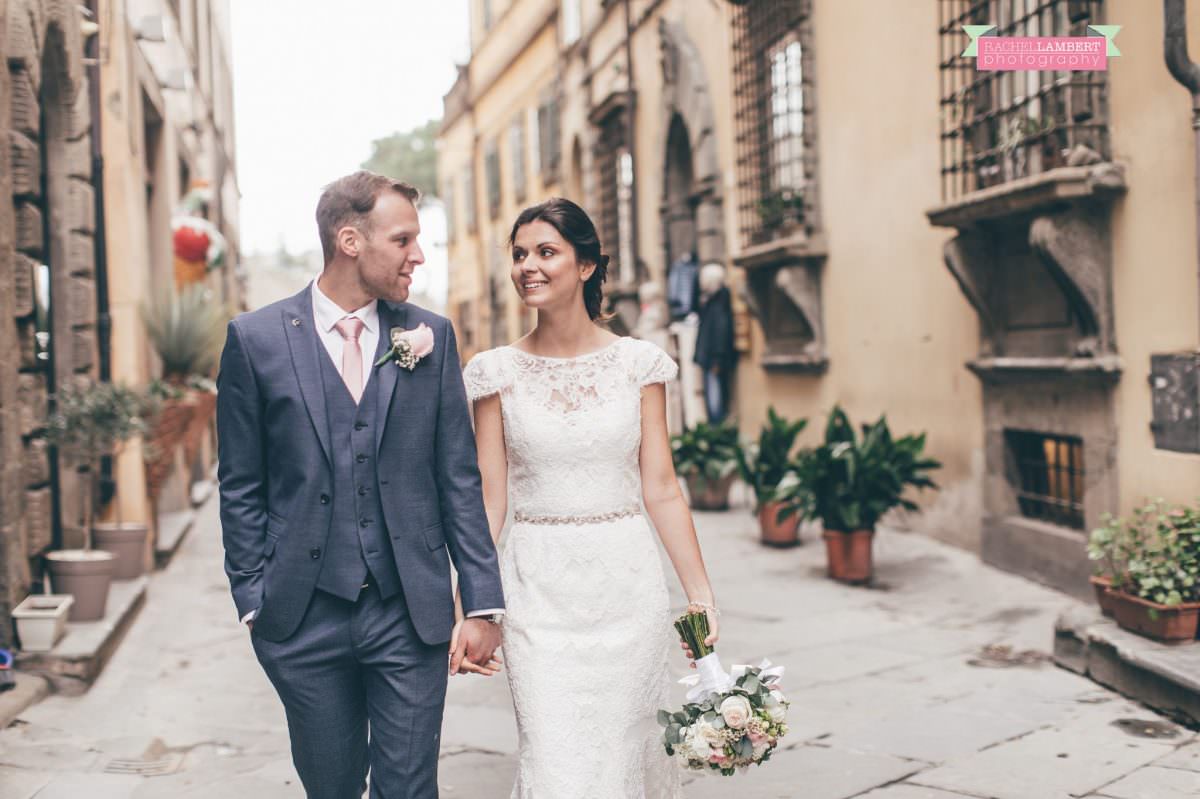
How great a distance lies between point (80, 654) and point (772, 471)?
16.4 ft

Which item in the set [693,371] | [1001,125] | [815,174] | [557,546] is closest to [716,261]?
[693,371]

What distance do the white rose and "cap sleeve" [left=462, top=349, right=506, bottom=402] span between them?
3.24 ft

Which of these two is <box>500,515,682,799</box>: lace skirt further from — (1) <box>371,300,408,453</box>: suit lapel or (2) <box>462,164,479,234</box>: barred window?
(2) <box>462,164,479,234</box>: barred window

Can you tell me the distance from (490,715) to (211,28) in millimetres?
16295

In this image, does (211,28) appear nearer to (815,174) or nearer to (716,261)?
(716,261)

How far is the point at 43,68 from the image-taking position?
730cm

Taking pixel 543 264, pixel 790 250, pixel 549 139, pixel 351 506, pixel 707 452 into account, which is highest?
pixel 549 139

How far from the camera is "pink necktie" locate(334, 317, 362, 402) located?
9.23 ft

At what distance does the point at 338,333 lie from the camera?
2.86 meters

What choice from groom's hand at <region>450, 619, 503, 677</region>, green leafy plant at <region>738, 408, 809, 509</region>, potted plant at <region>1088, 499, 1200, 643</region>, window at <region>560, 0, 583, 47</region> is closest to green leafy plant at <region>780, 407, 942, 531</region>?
green leafy plant at <region>738, 408, 809, 509</region>

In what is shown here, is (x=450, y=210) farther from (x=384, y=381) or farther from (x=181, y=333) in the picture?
(x=384, y=381)

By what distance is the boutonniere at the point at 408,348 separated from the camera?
2.79m

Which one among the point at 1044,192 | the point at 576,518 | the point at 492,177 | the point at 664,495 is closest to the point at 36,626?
the point at 576,518

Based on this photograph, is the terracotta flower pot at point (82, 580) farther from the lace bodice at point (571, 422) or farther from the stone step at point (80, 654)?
the lace bodice at point (571, 422)
